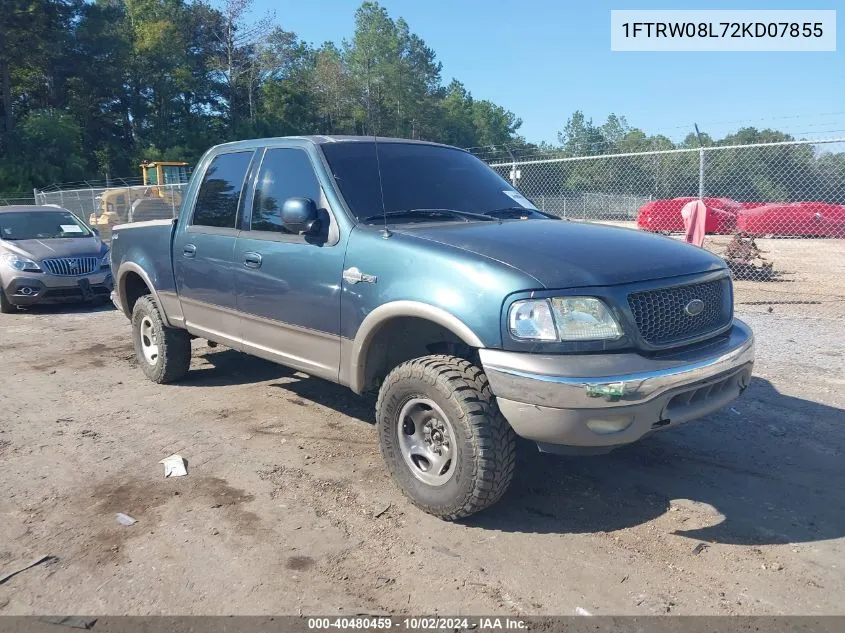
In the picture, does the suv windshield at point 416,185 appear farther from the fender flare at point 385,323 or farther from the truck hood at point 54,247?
the truck hood at point 54,247

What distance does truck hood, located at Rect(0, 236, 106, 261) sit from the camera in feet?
34.1

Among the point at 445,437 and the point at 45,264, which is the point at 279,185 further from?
the point at 45,264

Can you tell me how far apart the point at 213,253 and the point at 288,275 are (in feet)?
3.30

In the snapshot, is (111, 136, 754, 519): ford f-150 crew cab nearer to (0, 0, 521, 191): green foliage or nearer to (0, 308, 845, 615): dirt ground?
(0, 308, 845, 615): dirt ground

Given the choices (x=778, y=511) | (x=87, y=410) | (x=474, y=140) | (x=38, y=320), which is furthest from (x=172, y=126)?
(x=778, y=511)

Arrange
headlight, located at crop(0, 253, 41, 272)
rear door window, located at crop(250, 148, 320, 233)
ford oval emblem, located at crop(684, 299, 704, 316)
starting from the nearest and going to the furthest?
ford oval emblem, located at crop(684, 299, 704, 316) < rear door window, located at crop(250, 148, 320, 233) < headlight, located at crop(0, 253, 41, 272)

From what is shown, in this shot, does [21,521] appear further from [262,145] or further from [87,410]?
[262,145]

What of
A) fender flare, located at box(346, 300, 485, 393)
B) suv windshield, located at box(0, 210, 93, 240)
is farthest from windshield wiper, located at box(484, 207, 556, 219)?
suv windshield, located at box(0, 210, 93, 240)

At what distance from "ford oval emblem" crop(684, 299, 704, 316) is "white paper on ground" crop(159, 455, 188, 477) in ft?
10.0

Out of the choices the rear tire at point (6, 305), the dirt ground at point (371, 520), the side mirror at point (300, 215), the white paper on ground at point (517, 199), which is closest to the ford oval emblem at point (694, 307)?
the dirt ground at point (371, 520)

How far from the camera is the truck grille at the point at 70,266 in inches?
409

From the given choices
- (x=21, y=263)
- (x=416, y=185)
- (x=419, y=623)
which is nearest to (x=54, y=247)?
(x=21, y=263)

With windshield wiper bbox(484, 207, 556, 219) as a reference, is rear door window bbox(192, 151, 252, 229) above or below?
above

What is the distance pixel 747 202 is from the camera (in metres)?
21.9
